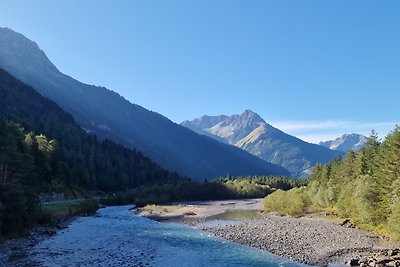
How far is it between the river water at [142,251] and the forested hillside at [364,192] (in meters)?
22.3

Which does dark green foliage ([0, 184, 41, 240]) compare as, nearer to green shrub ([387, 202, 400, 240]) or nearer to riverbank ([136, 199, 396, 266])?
riverbank ([136, 199, 396, 266])

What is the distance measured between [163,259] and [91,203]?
71203 mm

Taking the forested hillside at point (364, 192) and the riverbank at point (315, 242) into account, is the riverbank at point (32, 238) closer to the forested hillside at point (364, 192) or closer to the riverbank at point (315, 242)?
the riverbank at point (315, 242)

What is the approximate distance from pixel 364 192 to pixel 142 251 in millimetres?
43762

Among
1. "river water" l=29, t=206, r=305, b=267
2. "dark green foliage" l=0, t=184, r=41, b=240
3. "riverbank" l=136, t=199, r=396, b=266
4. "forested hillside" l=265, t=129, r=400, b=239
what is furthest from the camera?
"forested hillside" l=265, t=129, r=400, b=239

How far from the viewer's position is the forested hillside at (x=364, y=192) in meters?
67.9

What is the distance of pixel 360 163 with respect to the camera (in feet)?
320

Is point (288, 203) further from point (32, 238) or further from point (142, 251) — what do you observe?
point (32, 238)

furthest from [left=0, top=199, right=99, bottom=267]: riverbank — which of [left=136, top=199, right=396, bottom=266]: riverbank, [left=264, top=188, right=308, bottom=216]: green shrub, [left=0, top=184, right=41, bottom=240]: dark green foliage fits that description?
[left=264, top=188, right=308, bottom=216]: green shrub

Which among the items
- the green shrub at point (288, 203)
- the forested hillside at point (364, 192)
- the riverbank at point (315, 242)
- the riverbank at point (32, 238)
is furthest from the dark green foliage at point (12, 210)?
the green shrub at point (288, 203)

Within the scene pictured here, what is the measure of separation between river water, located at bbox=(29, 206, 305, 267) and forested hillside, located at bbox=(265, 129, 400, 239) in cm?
2232

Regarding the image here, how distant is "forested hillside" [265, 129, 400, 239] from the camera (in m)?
67.9

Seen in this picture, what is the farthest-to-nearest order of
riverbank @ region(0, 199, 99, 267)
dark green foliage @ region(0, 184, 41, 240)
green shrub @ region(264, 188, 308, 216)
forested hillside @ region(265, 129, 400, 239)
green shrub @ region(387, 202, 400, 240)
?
green shrub @ region(264, 188, 308, 216)
forested hillside @ region(265, 129, 400, 239)
green shrub @ region(387, 202, 400, 240)
dark green foliage @ region(0, 184, 41, 240)
riverbank @ region(0, 199, 99, 267)

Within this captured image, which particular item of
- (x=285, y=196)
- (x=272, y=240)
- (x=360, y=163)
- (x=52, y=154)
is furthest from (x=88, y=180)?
(x=272, y=240)
